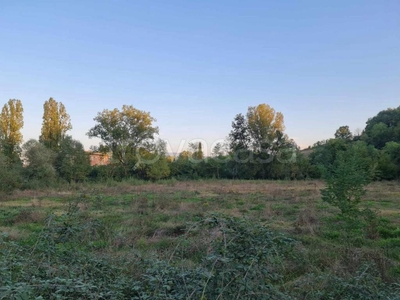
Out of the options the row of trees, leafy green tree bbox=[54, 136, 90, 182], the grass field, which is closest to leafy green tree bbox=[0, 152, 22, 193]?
leafy green tree bbox=[54, 136, 90, 182]

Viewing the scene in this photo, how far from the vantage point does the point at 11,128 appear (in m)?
29.4

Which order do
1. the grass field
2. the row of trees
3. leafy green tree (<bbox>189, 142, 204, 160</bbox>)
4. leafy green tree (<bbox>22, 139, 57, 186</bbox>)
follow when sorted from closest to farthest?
1. the grass field
2. leafy green tree (<bbox>22, 139, 57, 186</bbox>)
3. the row of trees
4. leafy green tree (<bbox>189, 142, 204, 160</bbox>)

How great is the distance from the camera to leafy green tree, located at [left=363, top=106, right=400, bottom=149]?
1577 inches

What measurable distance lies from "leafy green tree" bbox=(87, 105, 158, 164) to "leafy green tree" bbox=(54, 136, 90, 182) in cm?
508

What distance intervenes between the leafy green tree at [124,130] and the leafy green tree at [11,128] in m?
8.02

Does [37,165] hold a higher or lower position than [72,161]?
lower

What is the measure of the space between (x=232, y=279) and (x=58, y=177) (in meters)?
29.2

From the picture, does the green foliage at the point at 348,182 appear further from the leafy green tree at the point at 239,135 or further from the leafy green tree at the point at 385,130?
the leafy green tree at the point at 385,130

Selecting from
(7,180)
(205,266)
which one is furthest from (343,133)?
(205,266)

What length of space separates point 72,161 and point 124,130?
26.1ft

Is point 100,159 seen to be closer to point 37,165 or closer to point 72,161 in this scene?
point 72,161

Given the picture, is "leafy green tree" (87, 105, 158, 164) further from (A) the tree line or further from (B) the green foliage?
(B) the green foliage

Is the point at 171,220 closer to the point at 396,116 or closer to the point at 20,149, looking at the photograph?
the point at 20,149

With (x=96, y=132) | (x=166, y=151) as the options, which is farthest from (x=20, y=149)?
(x=166, y=151)
